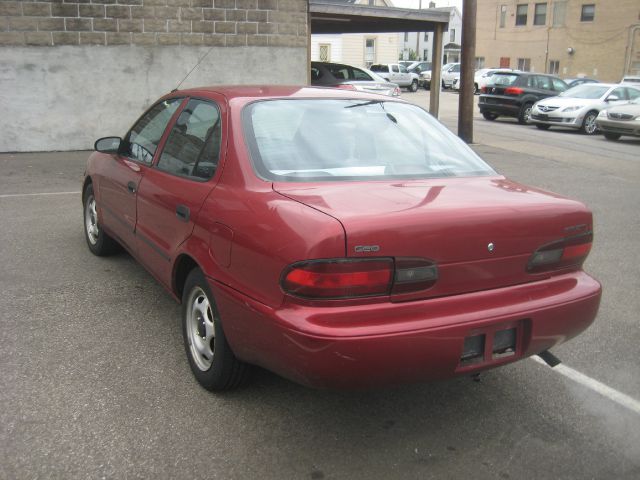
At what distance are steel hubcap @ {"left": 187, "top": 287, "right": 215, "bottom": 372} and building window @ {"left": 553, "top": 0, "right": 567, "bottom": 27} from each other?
5055cm

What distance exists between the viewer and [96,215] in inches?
225

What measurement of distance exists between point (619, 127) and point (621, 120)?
0.20m

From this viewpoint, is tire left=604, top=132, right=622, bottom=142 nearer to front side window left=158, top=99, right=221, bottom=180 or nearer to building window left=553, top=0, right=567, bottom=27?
front side window left=158, top=99, right=221, bottom=180

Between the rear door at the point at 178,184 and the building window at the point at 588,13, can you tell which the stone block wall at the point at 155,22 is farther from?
the building window at the point at 588,13

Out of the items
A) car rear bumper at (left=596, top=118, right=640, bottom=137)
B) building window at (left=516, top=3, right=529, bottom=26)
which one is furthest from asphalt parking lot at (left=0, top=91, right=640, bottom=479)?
building window at (left=516, top=3, right=529, bottom=26)

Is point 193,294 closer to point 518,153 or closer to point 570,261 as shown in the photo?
point 570,261

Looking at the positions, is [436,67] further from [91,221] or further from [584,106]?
[91,221]

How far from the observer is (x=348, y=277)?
2656 millimetres

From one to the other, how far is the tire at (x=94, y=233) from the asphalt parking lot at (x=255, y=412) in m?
0.68

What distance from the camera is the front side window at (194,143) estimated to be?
3.60 meters

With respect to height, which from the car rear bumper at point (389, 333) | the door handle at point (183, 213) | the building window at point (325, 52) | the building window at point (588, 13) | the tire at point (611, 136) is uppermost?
the building window at point (588, 13)

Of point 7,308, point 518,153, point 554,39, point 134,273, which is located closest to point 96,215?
point 134,273

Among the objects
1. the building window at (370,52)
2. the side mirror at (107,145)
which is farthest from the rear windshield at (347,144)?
the building window at (370,52)

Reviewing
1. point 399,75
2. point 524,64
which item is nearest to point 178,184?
point 399,75
